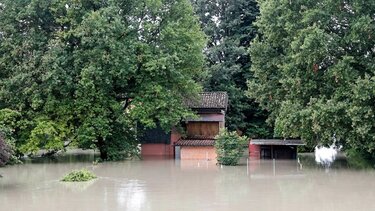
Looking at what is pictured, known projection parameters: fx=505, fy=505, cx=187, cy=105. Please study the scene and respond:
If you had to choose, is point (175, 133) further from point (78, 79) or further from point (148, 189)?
point (148, 189)

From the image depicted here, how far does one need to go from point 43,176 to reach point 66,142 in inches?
307

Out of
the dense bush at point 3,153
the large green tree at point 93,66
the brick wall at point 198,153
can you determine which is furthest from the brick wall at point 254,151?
the dense bush at point 3,153

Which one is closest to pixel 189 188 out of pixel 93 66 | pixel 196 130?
pixel 93 66

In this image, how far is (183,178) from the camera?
2233 centimetres

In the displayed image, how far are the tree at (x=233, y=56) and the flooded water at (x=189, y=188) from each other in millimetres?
10960

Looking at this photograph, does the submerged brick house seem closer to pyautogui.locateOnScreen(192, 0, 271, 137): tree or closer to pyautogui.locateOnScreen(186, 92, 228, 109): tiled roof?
pyautogui.locateOnScreen(186, 92, 228, 109): tiled roof

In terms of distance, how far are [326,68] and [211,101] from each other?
34.1 feet

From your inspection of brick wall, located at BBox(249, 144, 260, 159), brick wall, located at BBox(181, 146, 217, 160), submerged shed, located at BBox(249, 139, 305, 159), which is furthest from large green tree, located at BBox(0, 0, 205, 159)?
brick wall, located at BBox(249, 144, 260, 159)

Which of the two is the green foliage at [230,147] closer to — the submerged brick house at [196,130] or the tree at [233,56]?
the submerged brick house at [196,130]

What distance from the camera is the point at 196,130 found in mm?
35031

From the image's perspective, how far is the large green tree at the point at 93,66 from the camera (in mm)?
28422

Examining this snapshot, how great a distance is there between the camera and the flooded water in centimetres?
1534

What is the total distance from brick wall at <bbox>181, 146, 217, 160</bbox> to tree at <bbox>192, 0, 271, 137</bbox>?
6.03 m

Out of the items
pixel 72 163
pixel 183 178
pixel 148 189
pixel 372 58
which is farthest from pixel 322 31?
pixel 72 163
